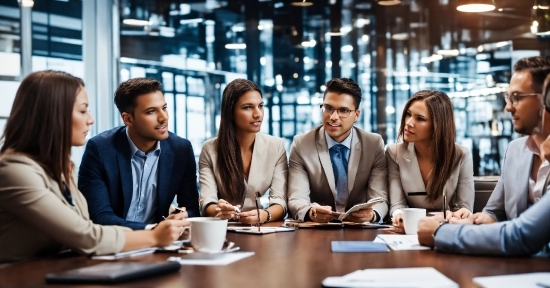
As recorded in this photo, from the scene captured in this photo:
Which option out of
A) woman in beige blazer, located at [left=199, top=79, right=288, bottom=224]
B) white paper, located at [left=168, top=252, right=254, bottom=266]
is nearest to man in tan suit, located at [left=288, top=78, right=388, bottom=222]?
woman in beige blazer, located at [left=199, top=79, right=288, bottom=224]

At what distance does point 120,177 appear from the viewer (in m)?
3.12

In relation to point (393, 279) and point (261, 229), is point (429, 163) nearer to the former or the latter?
point (261, 229)

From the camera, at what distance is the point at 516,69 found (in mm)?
2703

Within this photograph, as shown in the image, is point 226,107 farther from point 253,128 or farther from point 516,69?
point 516,69

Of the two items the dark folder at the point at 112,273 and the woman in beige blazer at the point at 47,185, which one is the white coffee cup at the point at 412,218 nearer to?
the woman in beige blazer at the point at 47,185

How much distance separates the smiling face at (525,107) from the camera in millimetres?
2586

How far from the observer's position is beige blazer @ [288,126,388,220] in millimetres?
3572

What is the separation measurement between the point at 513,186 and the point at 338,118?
1124 millimetres

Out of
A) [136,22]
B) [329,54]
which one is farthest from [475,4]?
[136,22]

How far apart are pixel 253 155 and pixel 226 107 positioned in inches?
12.8

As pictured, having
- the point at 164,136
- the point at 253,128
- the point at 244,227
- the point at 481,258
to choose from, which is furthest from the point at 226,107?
the point at 481,258

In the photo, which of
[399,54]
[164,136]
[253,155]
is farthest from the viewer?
[399,54]

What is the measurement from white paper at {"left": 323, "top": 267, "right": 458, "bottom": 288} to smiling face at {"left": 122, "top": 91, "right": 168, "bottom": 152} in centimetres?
172

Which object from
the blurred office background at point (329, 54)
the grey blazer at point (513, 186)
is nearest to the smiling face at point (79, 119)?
the grey blazer at point (513, 186)
